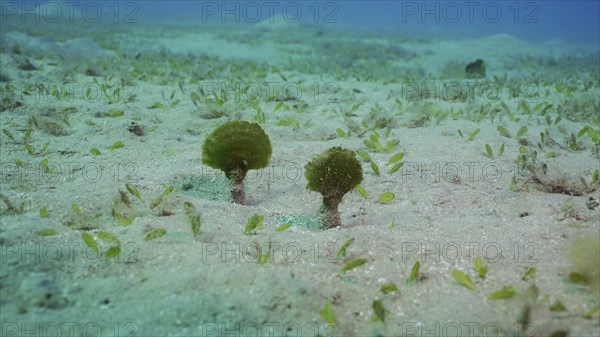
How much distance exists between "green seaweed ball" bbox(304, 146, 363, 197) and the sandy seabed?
326 mm

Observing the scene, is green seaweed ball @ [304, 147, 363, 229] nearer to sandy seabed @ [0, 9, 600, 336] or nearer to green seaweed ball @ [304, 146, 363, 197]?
green seaweed ball @ [304, 146, 363, 197]

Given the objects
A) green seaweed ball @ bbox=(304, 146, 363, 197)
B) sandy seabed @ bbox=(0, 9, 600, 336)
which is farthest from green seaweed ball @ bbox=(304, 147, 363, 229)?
sandy seabed @ bbox=(0, 9, 600, 336)

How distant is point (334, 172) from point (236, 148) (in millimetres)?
826

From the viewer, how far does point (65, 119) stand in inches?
217

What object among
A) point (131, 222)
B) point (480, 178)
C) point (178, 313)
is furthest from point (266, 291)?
point (480, 178)

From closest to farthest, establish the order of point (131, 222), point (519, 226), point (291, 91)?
point (131, 222) < point (519, 226) < point (291, 91)

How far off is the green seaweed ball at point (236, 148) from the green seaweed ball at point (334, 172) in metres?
0.50

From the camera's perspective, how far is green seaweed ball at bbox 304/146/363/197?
121 inches

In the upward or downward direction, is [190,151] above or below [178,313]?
above

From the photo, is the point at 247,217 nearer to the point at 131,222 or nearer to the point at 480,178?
the point at 131,222

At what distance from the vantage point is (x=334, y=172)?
3070 millimetres

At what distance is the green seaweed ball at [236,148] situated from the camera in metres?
3.37

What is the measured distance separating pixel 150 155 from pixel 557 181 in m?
3.91

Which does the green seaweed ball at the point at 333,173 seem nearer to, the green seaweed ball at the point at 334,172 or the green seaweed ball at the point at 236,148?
the green seaweed ball at the point at 334,172
